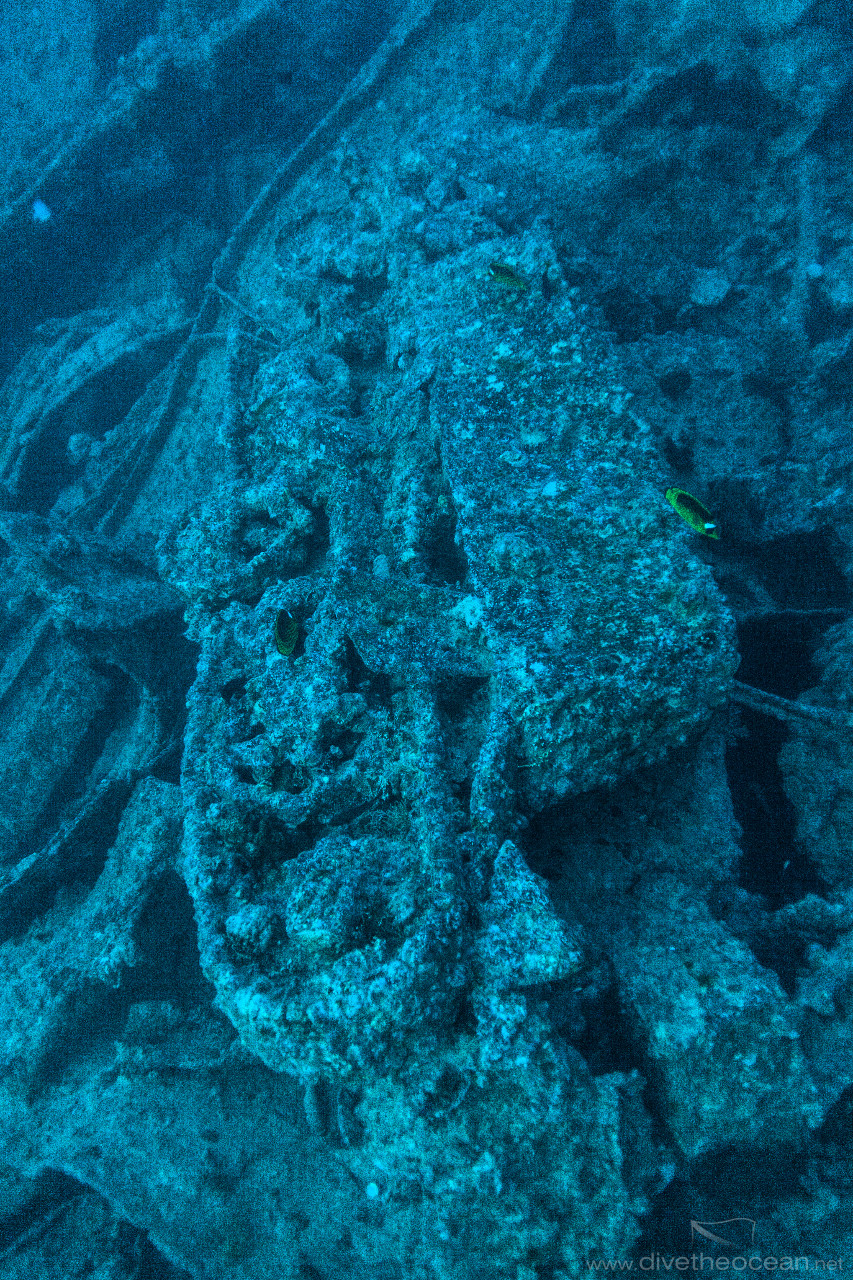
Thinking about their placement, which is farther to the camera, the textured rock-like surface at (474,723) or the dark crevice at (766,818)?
the dark crevice at (766,818)

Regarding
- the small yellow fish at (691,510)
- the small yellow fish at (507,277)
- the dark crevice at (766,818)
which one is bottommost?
the dark crevice at (766,818)

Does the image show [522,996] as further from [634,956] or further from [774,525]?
[774,525]

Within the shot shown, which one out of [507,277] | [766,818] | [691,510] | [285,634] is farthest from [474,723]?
[507,277]

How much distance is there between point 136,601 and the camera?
4.56 m

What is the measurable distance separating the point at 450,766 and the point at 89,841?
298cm

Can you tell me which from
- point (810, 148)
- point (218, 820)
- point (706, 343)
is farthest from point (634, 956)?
point (810, 148)

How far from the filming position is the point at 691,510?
2846mm

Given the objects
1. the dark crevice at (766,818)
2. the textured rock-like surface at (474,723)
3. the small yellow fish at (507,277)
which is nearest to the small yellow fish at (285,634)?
the textured rock-like surface at (474,723)

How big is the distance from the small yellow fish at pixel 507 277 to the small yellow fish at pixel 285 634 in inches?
95.2

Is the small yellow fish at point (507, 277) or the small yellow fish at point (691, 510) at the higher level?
the small yellow fish at point (507, 277)

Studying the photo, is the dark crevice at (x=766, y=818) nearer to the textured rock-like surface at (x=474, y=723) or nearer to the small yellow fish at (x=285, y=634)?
the textured rock-like surface at (x=474, y=723)

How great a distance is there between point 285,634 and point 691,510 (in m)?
1.91

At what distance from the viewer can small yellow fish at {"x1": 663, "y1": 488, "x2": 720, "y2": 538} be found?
2830 mm

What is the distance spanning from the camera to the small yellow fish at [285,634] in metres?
2.88
